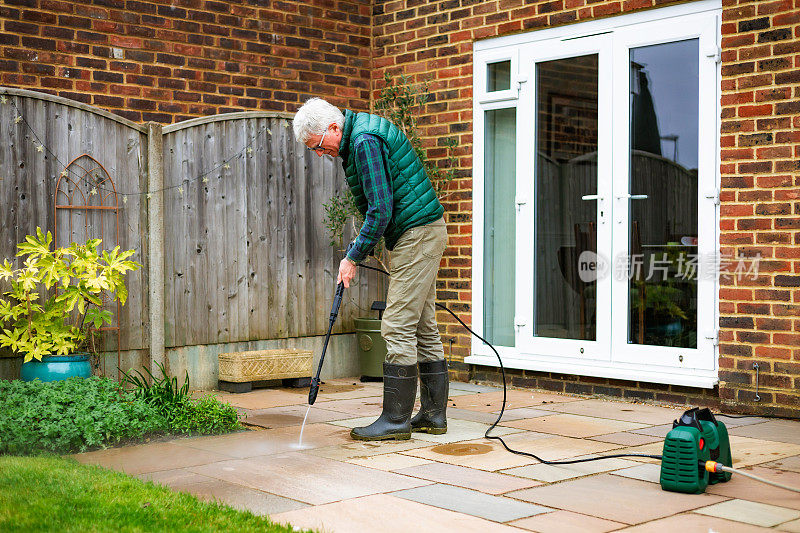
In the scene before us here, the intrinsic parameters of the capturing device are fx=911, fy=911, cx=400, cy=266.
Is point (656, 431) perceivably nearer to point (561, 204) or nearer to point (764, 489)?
point (764, 489)

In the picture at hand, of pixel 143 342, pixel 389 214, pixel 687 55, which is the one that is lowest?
pixel 143 342

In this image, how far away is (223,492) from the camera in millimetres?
3740

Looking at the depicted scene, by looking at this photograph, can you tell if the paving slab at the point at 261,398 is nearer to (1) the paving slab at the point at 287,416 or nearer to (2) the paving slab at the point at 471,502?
(1) the paving slab at the point at 287,416

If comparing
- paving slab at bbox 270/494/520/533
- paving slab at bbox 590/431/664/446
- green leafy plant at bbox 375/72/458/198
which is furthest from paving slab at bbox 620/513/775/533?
green leafy plant at bbox 375/72/458/198

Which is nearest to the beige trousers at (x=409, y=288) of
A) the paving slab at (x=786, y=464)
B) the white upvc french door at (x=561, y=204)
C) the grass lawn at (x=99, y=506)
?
the grass lawn at (x=99, y=506)

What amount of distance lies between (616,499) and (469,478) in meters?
0.67

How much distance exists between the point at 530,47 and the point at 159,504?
472 cm

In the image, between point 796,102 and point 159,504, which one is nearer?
point 159,504

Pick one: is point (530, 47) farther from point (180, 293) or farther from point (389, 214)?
point (180, 293)

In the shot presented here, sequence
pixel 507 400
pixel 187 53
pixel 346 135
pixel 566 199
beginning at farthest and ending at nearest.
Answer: pixel 187 53, pixel 566 199, pixel 507 400, pixel 346 135

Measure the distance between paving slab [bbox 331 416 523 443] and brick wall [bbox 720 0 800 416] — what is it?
162 centimetres

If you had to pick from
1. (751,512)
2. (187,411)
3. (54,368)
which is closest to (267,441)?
(187,411)

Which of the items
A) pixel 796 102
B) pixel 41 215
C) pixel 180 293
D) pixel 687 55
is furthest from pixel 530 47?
pixel 41 215

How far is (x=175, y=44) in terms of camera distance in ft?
22.6
